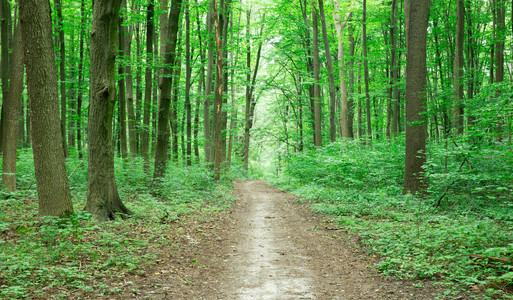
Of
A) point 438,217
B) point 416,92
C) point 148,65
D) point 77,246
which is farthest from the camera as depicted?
point 148,65

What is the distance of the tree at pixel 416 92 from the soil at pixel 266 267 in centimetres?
350

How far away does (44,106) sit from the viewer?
18.5ft

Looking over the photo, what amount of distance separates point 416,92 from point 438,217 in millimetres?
4670

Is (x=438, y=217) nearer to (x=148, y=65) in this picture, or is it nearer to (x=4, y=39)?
(x=148, y=65)

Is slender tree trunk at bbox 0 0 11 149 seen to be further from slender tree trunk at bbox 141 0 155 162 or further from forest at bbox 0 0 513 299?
slender tree trunk at bbox 141 0 155 162

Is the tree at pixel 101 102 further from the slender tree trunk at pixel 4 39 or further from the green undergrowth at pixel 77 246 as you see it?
the slender tree trunk at pixel 4 39

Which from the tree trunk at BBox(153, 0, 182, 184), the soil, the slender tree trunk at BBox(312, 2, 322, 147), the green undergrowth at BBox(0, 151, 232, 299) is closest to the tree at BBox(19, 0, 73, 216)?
the green undergrowth at BBox(0, 151, 232, 299)

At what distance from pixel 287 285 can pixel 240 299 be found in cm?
86

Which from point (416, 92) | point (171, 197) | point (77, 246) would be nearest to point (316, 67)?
point (416, 92)

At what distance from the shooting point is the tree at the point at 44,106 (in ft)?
17.9

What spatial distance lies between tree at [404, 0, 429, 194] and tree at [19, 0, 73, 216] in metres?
9.50

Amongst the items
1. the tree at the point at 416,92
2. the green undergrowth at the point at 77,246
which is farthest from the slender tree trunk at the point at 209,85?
the tree at the point at 416,92

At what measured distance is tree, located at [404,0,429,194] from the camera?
9.91 m

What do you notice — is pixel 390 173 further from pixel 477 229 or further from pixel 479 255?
pixel 479 255
